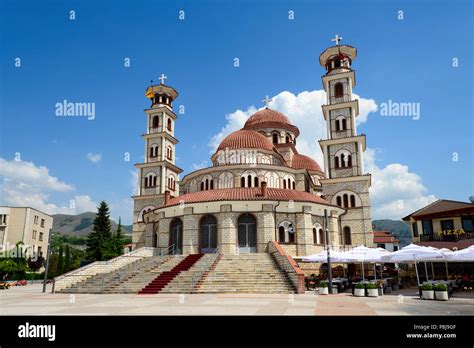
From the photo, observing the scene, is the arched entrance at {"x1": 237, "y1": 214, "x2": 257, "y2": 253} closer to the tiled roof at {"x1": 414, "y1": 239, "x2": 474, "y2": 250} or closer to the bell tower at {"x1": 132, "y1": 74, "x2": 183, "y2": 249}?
the tiled roof at {"x1": 414, "y1": 239, "x2": 474, "y2": 250}

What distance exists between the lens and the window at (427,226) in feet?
112

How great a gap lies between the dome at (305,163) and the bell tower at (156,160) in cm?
1629

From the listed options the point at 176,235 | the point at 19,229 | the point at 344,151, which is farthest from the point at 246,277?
the point at 19,229

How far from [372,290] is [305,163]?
33.2 meters

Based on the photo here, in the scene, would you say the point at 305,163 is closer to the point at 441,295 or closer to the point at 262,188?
the point at 262,188

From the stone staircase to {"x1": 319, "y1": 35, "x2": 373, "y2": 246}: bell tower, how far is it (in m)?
14.5

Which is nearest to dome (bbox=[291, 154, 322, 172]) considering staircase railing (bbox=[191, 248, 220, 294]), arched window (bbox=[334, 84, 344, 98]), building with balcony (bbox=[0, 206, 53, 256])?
arched window (bbox=[334, 84, 344, 98])

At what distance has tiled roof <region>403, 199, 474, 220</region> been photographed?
32.3m

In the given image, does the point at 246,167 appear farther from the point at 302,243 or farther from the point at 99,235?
the point at 99,235

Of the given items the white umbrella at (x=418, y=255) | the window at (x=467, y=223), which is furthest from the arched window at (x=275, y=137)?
the white umbrella at (x=418, y=255)

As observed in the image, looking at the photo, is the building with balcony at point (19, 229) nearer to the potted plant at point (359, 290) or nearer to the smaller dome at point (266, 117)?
the smaller dome at point (266, 117)

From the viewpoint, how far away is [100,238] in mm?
52000
